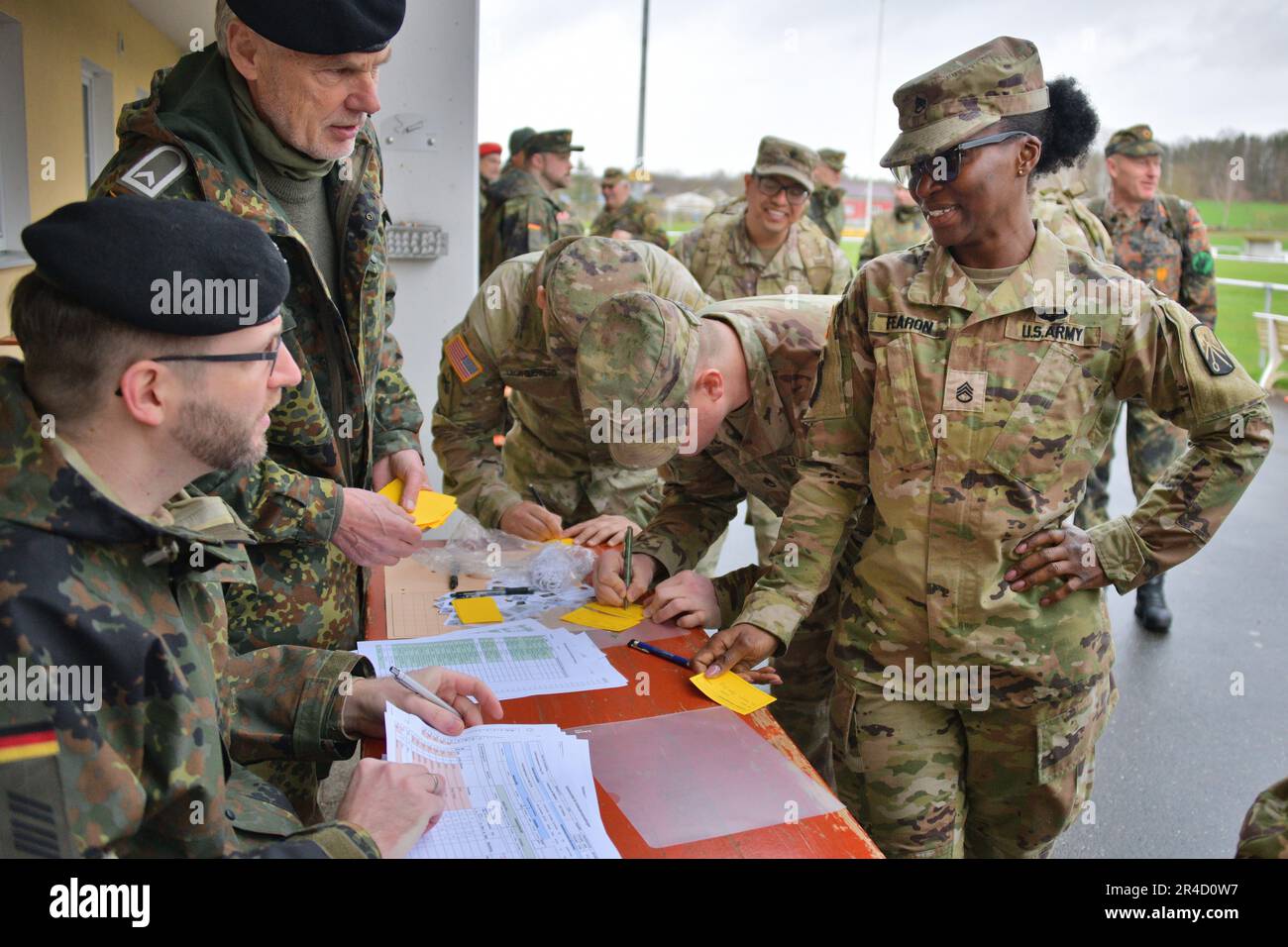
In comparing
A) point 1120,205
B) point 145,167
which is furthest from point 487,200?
point 145,167

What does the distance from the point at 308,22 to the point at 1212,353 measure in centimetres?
171

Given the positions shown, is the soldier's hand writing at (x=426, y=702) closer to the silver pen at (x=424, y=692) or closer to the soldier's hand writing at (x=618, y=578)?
the silver pen at (x=424, y=692)

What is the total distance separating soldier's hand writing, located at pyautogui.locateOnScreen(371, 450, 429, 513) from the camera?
2.24m

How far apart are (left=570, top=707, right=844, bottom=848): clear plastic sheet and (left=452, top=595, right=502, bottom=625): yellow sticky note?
0.56 metres

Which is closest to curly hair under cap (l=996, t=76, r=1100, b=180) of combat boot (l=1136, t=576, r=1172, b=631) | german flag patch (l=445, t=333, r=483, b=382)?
german flag patch (l=445, t=333, r=483, b=382)

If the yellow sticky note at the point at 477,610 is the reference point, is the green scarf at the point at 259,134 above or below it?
above

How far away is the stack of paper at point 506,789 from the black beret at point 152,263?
636 millimetres

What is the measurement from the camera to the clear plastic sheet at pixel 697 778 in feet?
4.53

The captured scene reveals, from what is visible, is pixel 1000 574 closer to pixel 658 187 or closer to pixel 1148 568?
pixel 1148 568

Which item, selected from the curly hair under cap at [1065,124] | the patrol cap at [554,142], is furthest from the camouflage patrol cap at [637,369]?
the patrol cap at [554,142]

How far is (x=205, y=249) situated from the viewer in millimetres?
1138

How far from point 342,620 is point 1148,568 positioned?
5.24 feet

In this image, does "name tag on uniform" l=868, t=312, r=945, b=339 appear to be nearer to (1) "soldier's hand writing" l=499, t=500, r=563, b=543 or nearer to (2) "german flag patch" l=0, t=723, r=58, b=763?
(1) "soldier's hand writing" l=499, t=500, r=563, b=543
